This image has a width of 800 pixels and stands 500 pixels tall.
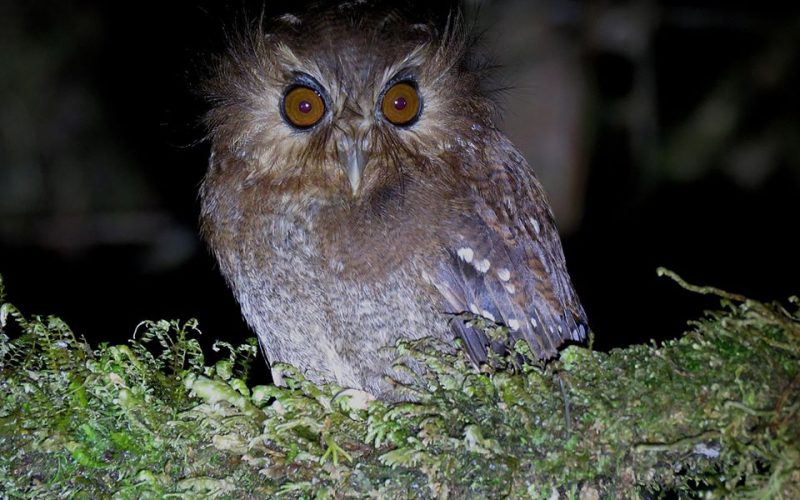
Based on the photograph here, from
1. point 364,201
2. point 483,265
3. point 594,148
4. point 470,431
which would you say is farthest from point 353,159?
point 594,148

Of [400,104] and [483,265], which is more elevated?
[400,104]

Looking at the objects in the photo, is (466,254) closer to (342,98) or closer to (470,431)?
(342,98)

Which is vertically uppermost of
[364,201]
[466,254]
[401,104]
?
[401,104]

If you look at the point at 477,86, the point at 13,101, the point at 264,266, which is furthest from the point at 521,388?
the point at 13,101

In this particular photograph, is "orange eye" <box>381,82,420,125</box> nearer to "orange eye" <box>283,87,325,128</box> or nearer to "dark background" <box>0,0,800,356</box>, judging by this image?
"orange eye" <box>283,87,325,128</box>

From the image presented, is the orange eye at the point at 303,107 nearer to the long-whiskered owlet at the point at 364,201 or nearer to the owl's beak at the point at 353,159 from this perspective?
the long-whiskered owlet at the point at 364,201

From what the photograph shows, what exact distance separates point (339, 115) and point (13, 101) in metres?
4.26

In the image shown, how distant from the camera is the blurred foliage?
1529 millimetres

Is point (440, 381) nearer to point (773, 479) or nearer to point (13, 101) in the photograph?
point (773, 479)

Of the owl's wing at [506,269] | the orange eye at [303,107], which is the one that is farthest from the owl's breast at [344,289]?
the orange eye at [303,107]

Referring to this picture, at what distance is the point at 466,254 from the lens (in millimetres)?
2533

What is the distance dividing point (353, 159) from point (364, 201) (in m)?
0.14

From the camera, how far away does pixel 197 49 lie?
116 inches

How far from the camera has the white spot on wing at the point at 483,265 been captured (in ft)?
8.38
